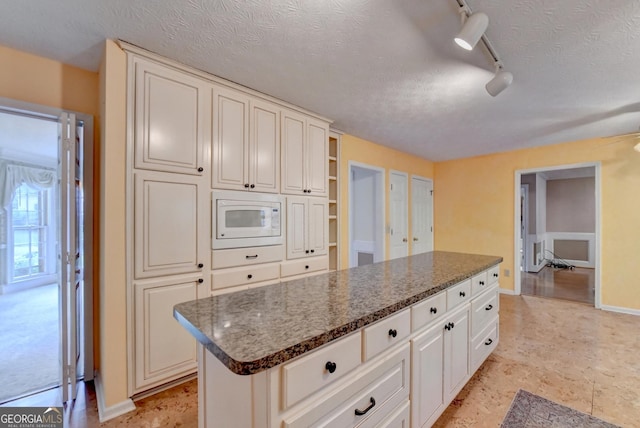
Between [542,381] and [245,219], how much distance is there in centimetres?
269

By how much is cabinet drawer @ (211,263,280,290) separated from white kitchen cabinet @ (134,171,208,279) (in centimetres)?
18

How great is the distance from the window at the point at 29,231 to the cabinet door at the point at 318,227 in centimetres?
505

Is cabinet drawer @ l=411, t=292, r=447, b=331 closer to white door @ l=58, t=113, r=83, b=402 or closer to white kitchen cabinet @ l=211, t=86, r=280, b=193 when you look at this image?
white kitchen cabinet @ l=211, t=86, r=280, b=193

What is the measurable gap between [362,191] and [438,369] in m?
3.22

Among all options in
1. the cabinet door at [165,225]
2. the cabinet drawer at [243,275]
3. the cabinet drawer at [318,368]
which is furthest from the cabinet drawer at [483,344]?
the cabinet door at [165,225]

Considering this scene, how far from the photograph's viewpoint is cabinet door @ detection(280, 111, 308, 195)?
270 cm

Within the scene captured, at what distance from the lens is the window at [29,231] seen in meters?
4.52

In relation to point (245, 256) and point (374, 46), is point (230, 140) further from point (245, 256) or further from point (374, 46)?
point (374, 46)

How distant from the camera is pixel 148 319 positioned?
1857 millimetres

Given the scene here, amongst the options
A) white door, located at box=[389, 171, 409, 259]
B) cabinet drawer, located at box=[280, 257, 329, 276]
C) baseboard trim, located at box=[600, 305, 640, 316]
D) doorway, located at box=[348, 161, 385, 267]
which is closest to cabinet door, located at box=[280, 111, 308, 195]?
cabinet drawer, located at box=[280, 257, 329, 276]

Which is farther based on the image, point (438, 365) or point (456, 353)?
point (456, 353)

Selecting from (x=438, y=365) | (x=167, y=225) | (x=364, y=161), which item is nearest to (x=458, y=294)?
(x=438, y=365)

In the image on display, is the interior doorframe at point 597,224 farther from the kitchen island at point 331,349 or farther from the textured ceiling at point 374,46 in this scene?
the kitchen island at point 331,349

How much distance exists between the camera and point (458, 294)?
1.76m
